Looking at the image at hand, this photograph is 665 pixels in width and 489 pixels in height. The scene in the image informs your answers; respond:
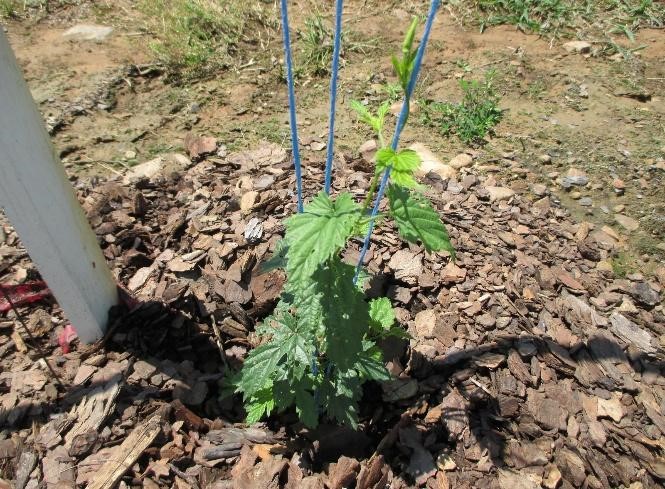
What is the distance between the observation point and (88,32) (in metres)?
5.26

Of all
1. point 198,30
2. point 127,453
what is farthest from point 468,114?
point 127,453

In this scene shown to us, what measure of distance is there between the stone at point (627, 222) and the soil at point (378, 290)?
0.10 feet

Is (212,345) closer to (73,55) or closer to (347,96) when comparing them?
(347,96)

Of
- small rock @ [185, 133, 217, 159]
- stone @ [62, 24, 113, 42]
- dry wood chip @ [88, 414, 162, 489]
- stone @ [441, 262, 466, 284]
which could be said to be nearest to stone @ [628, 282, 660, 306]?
stone @ [441, 262, 466, 284]

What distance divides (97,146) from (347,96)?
2232 mm

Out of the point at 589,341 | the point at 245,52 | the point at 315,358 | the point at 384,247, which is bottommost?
the point at 589,341

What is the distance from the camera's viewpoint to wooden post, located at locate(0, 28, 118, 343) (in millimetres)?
1728

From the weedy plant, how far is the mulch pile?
330 mm

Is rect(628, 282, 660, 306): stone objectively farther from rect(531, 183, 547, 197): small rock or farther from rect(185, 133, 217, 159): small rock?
rect(185, 133, 217, 159): small rock

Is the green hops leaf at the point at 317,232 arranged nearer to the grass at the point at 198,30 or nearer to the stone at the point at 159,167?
the stone at the point at 159,167

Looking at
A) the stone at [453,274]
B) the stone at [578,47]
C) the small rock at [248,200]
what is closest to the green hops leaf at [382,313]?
the stone at [453,274]

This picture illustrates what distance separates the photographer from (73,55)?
16.1ft

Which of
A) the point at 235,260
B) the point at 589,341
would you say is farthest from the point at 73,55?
the point at 589,341

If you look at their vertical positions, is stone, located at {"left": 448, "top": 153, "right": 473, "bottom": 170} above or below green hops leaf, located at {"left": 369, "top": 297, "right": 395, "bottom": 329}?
below
